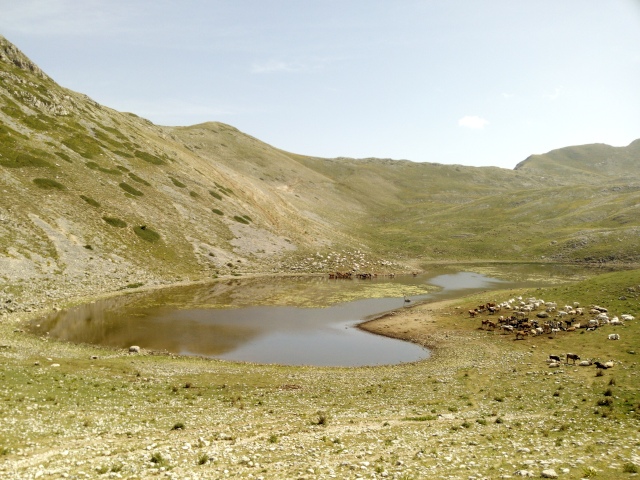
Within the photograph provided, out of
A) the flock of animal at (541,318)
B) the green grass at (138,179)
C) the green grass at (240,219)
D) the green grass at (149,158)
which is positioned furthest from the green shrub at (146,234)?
the flock of animal at (541,318)

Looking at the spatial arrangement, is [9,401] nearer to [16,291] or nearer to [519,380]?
[519,380]

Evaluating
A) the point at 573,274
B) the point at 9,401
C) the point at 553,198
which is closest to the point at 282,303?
the point at 9,401

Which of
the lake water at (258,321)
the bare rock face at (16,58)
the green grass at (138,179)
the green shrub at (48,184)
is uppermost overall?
the bare rock face at (16,58)

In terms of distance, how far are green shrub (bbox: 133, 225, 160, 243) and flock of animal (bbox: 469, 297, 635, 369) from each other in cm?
6681

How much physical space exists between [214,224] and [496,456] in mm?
100514

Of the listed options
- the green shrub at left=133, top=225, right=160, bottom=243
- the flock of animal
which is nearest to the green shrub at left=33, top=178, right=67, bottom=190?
the green shrub at left=133, top=225, right=160, bottom=243

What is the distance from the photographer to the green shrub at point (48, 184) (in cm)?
8681

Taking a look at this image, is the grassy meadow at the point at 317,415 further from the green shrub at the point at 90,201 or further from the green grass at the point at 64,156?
the green grass at the point at 64,156

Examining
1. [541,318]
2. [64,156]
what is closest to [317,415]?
[541,318]

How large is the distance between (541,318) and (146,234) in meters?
77.3

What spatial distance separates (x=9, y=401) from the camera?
2447 centimetres

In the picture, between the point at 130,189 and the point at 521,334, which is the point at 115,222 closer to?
the point at 130,189

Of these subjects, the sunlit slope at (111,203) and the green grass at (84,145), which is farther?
the green grass at (84,145)

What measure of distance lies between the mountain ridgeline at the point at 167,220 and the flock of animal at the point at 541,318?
2157 inches
